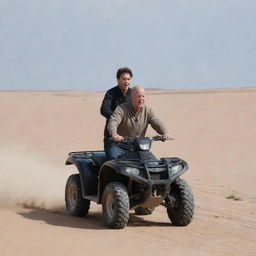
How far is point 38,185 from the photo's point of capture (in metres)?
11.8

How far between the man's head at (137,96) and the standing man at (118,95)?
378 millimetres

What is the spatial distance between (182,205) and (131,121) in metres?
1.29

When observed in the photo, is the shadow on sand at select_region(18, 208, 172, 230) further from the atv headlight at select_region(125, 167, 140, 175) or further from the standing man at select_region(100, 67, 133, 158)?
the standing man at select_region(100, 67, 133, 158)

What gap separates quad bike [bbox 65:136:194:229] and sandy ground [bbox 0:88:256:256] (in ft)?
0.80

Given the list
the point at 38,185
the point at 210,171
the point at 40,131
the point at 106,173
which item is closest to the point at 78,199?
the point at 106,173

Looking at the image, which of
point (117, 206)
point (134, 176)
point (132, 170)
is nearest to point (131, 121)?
point (132, 170)

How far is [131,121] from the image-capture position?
8.87 metres

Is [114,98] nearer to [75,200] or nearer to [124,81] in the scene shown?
[124,81]

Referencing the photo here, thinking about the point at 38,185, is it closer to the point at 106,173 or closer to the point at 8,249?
the point at 106,173

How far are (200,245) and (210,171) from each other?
1166cm

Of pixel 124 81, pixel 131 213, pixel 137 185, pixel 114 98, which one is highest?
pixel 124 81

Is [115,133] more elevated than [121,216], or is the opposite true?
[115,133]

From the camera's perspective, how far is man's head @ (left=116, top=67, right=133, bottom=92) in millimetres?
9055

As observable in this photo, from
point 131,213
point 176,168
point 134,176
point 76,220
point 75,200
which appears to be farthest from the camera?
point 131,213
